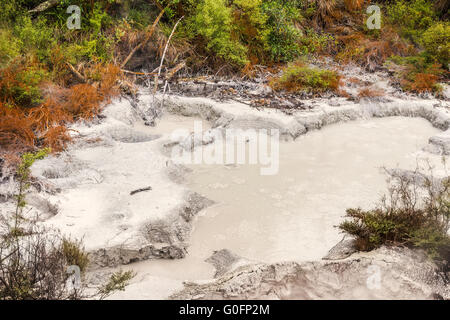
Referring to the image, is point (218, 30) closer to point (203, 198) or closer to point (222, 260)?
point (203, 198)

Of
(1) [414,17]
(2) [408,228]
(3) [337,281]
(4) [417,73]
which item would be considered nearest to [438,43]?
(4) [417,73]

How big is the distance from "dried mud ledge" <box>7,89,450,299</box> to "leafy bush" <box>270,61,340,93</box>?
0.56 metres

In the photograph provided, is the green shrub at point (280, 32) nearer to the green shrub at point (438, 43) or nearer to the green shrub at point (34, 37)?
the green shrub at point (438, 43)

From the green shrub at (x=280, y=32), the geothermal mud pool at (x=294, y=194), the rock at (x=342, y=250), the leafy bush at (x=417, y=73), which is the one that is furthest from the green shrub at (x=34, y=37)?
the leafy bush at (x=417, y=73)

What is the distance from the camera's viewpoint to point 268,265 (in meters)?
3.77

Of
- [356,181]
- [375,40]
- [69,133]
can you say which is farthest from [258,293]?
[375,40]

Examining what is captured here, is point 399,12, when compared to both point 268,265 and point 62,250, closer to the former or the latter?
point 268,265

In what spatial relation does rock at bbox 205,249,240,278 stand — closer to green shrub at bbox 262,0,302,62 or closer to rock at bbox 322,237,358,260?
rock at bbox 322,237,358,260

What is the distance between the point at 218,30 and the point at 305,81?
7.26ft

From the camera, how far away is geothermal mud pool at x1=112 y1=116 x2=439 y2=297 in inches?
184

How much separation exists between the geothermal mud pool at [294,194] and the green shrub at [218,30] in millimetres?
2995

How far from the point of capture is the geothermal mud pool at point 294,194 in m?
4.68

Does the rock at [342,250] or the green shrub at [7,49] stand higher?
the green shrub at [7,49]

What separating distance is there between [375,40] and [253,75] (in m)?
3.60
